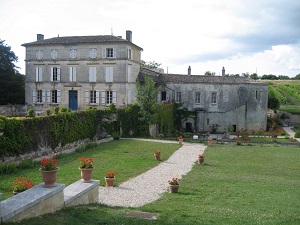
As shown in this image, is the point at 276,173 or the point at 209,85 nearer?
the point at 276,173

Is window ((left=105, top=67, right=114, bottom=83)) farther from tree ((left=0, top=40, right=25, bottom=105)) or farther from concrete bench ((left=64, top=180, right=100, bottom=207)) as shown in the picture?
concrete bench ((left=64, top=180, right=100, bottom=207))

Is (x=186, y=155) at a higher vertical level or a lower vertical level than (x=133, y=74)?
lower

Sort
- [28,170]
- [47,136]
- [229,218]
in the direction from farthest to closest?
[47,136] < [28,170] < [229,218]

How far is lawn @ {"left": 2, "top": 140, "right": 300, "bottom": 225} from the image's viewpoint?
Answer: 812cm

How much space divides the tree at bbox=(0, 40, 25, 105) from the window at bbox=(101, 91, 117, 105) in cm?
1339

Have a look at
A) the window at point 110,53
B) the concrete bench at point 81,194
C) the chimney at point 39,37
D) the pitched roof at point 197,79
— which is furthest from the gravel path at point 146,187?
the chimney at point 39,37

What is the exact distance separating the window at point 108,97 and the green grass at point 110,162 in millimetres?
12066

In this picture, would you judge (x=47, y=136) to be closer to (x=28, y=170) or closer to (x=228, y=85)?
(x=28, y=170)

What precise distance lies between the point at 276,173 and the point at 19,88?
126ft

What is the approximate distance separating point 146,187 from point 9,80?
38165 mm

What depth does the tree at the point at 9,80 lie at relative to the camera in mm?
45812

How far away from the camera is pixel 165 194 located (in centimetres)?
1313

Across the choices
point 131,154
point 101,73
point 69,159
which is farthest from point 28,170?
point 101,73

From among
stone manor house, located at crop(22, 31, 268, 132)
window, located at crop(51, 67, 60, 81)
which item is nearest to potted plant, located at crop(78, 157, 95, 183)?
stone manor house, located at crop(22, 31, 268, 132)
